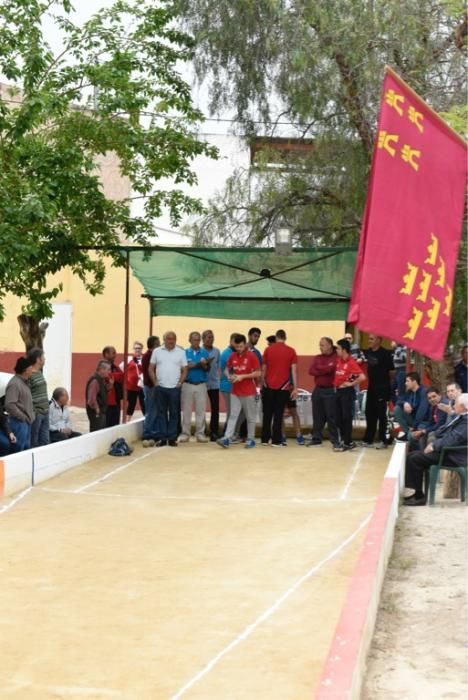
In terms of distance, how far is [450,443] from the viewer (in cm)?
1253

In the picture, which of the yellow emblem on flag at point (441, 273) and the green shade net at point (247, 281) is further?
the green shade net at point (247, 281)

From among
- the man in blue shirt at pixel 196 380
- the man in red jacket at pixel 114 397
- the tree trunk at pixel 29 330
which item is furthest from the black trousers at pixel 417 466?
the tree trunk at pixel 29 330

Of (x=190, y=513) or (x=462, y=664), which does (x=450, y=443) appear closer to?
(x=190, y=513)

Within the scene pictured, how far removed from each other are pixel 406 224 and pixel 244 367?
1322cm

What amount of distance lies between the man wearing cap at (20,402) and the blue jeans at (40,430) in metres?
0.90

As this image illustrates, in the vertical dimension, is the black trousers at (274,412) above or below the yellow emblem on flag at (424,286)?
below

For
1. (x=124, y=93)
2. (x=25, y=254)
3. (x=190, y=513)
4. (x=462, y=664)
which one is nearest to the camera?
(x=462, y=664)

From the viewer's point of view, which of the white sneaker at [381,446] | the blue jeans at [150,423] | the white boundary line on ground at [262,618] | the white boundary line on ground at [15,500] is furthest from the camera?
the blue jeans at [150,423]

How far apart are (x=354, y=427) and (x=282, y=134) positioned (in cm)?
495

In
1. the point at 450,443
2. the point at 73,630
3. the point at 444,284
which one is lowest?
the point at 73,630

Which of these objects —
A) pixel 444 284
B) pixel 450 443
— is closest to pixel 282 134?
pixel 450 443

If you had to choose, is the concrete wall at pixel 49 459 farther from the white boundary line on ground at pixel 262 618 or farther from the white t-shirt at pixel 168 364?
the white boundary line on ground at pixel 262 618

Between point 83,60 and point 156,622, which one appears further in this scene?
point 83,60

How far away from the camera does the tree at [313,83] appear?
1739cm
